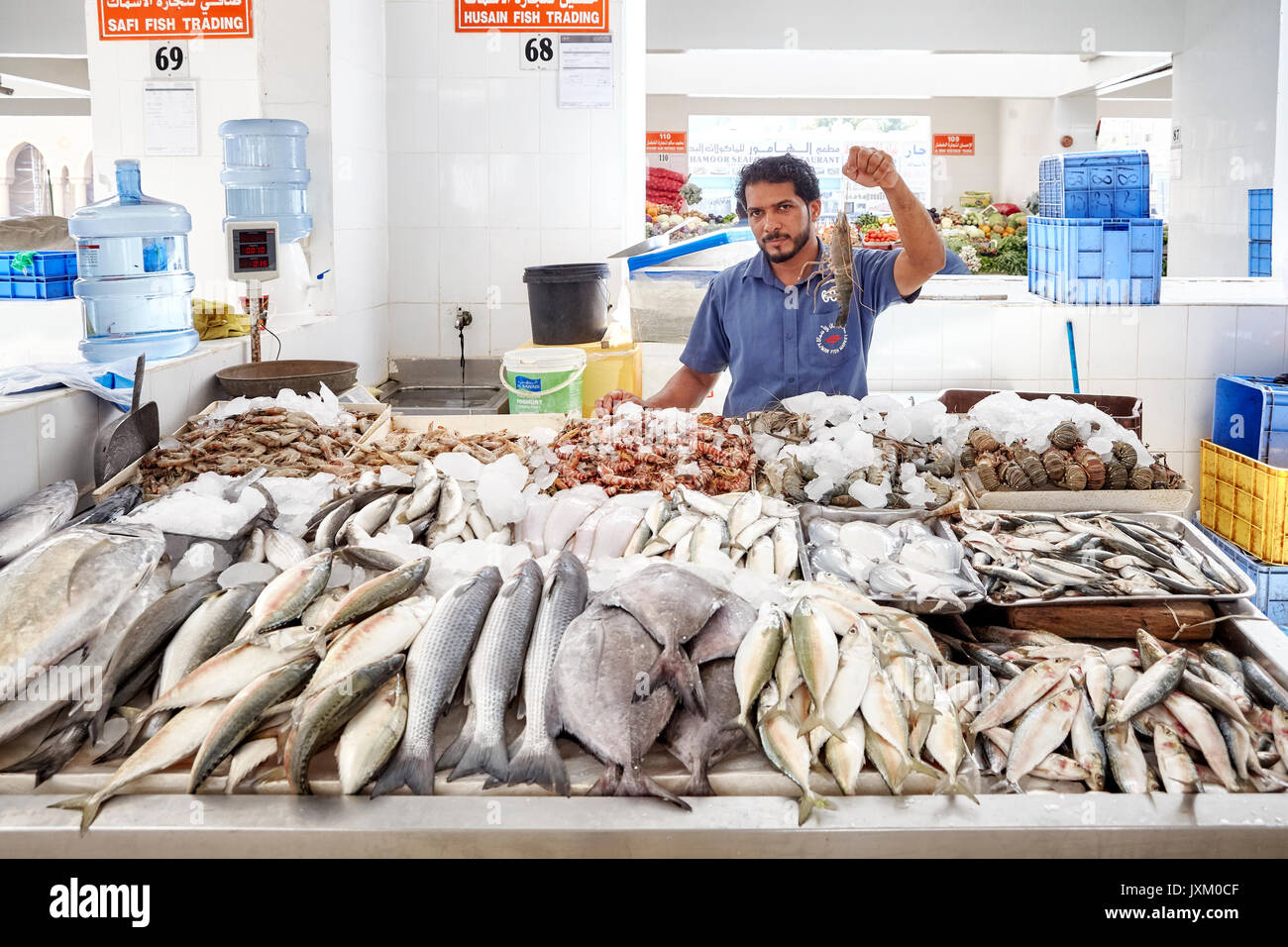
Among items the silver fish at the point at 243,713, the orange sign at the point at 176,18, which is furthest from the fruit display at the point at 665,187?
the silver fish at the point at 243,713

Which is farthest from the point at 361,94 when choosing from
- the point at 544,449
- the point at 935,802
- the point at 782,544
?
the point at 935,802

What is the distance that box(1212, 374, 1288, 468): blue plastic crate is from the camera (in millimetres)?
5047

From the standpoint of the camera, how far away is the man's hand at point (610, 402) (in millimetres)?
3439

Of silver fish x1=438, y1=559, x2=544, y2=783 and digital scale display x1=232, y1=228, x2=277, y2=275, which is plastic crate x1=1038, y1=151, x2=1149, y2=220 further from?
silver fish x1=438, y1=559, x2=544, y2=783

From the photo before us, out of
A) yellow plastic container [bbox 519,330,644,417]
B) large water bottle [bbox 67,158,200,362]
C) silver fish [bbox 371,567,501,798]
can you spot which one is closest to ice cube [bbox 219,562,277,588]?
silver fish [bbox 371,567,501,798]

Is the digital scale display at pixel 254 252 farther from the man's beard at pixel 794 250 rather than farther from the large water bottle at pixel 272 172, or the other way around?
the man's beard at pixel 794 250

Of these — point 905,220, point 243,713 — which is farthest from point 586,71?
point 243,713

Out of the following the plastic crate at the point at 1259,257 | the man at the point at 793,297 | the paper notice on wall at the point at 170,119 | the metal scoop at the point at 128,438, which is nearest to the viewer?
the metal scoop at the point at 128,438

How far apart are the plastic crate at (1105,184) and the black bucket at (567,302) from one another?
2.45 m

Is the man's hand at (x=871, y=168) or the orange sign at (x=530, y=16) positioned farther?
the orange sign at (x=530, y=16)

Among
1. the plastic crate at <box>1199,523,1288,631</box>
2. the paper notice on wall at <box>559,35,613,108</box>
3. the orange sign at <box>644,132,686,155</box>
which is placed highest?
the orange sign at <box>644,132,686,155</box>

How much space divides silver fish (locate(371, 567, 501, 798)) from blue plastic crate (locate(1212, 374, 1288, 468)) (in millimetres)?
4388

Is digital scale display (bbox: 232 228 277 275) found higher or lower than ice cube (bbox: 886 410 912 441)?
higher

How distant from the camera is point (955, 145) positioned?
12.3 m
